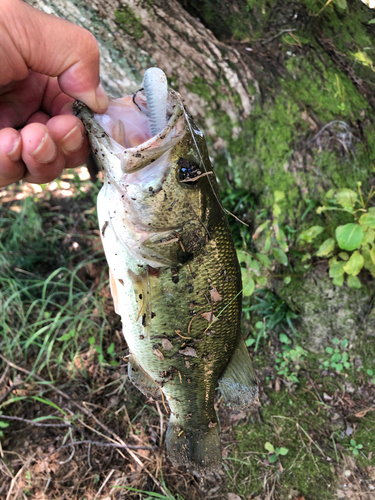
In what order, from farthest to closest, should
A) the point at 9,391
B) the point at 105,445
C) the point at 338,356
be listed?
the point at 9,391
the point at 338,356
the point at 105,445

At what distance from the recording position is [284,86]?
2.67 m

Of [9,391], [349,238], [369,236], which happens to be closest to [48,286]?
[9,391]

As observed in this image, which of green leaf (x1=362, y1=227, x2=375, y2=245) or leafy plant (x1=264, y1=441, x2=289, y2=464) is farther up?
green leaf (x1=362, y1=227, x2=375, y2=245)

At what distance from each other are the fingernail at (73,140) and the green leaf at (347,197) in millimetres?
1883

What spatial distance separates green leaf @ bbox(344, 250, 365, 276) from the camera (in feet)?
7.73

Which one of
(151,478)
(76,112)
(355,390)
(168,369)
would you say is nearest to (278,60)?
(76,112)

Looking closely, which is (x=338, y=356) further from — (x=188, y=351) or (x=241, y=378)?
(x=188, y=351)

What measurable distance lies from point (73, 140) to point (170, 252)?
0.72m

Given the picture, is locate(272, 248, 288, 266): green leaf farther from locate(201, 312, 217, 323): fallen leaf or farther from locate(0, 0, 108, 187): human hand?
locate(0, 0, 108, 187): human hand

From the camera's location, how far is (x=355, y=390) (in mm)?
2723

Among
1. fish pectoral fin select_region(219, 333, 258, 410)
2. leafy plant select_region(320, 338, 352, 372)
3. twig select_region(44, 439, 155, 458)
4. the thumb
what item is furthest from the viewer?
leafy plant select_region(320, 338, 352, 372)

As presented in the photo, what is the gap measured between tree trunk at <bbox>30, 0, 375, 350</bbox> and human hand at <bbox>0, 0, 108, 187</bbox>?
1.27m

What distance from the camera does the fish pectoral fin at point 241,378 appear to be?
1862mm

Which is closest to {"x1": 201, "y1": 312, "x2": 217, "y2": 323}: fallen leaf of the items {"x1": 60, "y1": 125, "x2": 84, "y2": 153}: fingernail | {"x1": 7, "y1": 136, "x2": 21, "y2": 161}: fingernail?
{"x1": 60, "y1": 125, "x2": 84, "y2": 153}: fingernail
